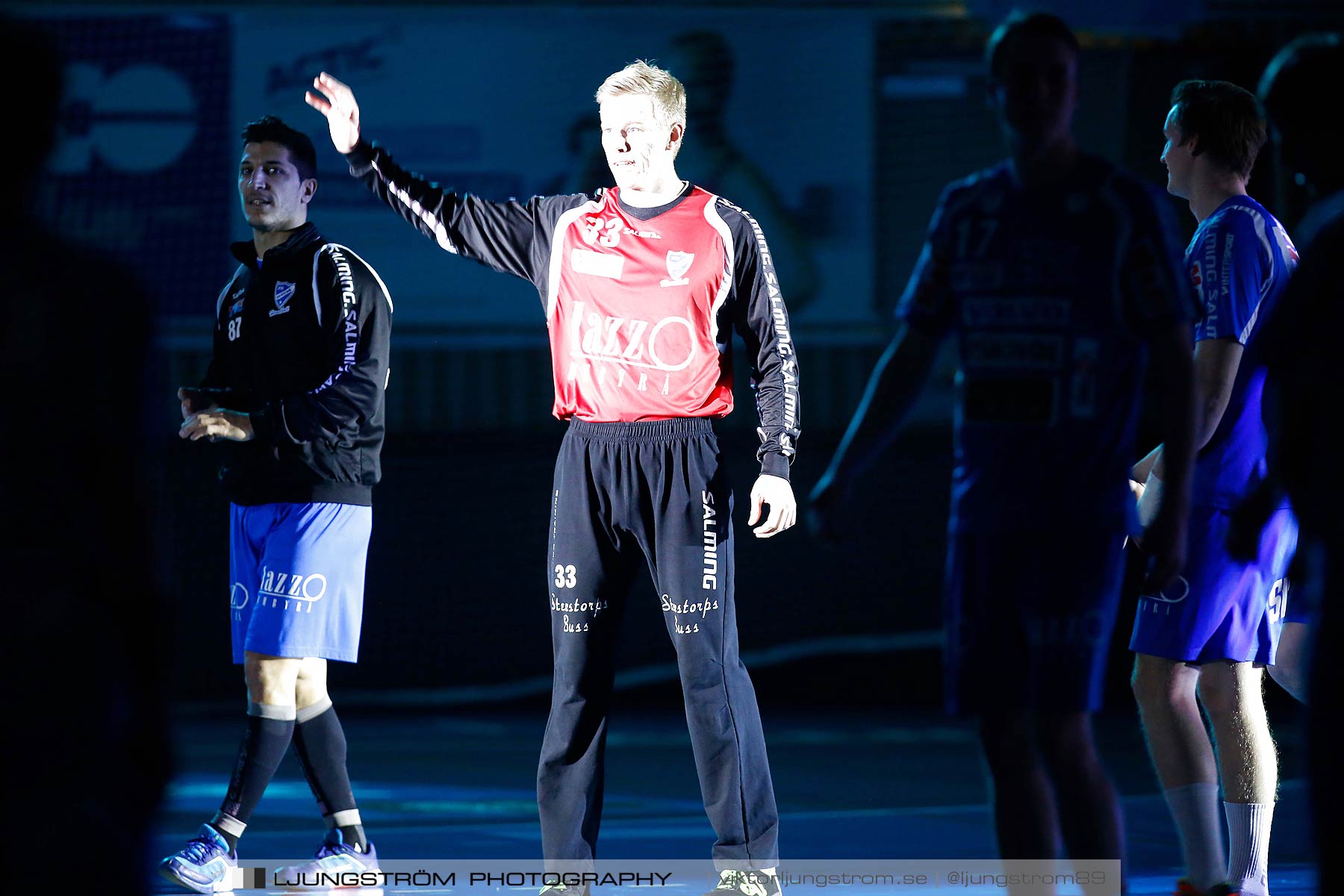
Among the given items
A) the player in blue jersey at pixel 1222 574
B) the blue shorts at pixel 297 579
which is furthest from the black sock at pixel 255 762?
the player in blue jersey at pixel 1222 574

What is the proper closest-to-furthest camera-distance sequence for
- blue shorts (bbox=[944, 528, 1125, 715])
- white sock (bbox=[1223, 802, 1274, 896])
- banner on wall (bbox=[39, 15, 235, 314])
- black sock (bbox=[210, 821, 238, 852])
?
blue shorts (bbox=[944, 528, 1125, 715])
white sock (bbox=[1223, 802, 1274, 896])
black sock (bbox=[210, 821, 238, 852])
banner on wall (bbox=[39, 15, 235, 314])

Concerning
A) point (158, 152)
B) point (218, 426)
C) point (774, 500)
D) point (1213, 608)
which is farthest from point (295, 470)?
point (158, 152)

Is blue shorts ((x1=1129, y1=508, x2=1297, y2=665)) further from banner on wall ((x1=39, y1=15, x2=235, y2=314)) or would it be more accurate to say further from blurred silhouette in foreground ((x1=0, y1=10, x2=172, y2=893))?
banner on wall ((x1=39, y1=15, x2=235, y2=314))

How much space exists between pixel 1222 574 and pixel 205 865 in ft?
8.16

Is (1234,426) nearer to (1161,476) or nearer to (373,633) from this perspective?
(1161,476)

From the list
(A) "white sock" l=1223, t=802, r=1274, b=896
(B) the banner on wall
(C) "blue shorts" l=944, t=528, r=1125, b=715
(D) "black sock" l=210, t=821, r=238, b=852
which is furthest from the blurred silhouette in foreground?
(B) the banner on wall

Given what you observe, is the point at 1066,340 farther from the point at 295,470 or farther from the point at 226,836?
the point at 226,836

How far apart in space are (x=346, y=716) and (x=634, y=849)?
3.54m

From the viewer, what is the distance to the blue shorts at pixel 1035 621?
2879 mm

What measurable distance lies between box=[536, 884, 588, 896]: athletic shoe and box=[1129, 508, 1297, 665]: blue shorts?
1354 millimetres

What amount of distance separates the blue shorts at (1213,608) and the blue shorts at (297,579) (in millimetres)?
1965

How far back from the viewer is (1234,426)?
3674 mm

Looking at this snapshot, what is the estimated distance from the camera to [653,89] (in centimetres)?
375

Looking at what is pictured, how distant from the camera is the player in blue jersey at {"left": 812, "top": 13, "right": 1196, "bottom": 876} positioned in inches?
113
